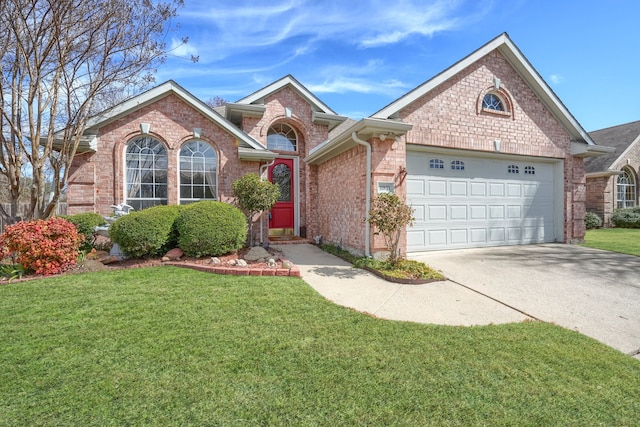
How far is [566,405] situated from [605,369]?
95 centimetres

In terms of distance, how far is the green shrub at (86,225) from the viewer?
7.38m

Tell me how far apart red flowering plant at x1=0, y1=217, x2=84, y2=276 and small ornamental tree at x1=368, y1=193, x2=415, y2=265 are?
6.29m

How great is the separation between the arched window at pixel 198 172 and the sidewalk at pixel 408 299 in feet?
15.1

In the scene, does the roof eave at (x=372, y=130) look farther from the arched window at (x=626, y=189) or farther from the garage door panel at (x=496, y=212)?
the arched window at (x=626, y=189)

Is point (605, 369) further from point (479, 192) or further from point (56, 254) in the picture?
point (56, 254)

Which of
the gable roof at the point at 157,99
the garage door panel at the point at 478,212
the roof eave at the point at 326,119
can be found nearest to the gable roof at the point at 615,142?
the garage door panel at the point at 478,212

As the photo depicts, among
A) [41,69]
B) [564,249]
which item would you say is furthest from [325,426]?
[564,249]

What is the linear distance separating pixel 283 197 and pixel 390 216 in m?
6.03

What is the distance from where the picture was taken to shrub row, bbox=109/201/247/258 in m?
6.42

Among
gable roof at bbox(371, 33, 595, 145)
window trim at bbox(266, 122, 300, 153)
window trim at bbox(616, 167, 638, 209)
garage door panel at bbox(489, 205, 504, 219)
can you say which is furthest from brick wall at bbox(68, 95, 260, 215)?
window trim at bbox(616, 167, 638, 209)

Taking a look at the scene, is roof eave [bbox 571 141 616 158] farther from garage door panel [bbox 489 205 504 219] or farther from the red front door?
the red front door

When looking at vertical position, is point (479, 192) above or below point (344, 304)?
above

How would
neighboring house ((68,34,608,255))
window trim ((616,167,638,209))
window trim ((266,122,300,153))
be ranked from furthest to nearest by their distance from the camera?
window trim ((616,167,638,209))
window trim ((266,122,300,153))
neighboring house ((68,34,608,255))

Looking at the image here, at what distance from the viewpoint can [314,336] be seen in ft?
11.1
